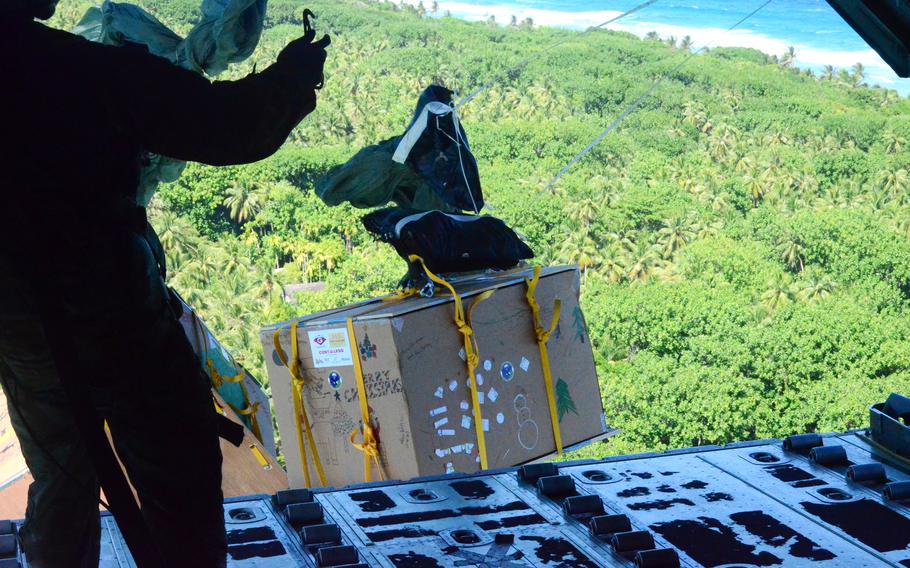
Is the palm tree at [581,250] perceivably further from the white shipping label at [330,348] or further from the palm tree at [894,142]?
the white shipping label at [330,348]

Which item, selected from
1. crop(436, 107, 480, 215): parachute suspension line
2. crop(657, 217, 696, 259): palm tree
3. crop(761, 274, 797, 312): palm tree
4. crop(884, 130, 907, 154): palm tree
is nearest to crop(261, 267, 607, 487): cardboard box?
crop(436, 107, 480, 215): parachute suspension line

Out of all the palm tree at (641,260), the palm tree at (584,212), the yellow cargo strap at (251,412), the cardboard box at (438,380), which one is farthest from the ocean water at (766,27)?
the cardboard box at (438,380)

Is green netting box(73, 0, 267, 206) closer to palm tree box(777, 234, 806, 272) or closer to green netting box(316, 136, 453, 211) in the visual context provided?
green netting box(316, 136, 453, 211)

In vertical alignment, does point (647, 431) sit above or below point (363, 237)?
below

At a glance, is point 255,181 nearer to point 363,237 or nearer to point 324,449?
point 363,237

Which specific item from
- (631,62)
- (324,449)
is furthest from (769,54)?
(324,449)

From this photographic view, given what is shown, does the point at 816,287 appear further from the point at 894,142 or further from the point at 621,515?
the point at 621,515

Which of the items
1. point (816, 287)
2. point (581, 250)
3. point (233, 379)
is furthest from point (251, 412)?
point (581, 250)

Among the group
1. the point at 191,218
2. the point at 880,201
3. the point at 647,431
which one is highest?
the point at 191,218
